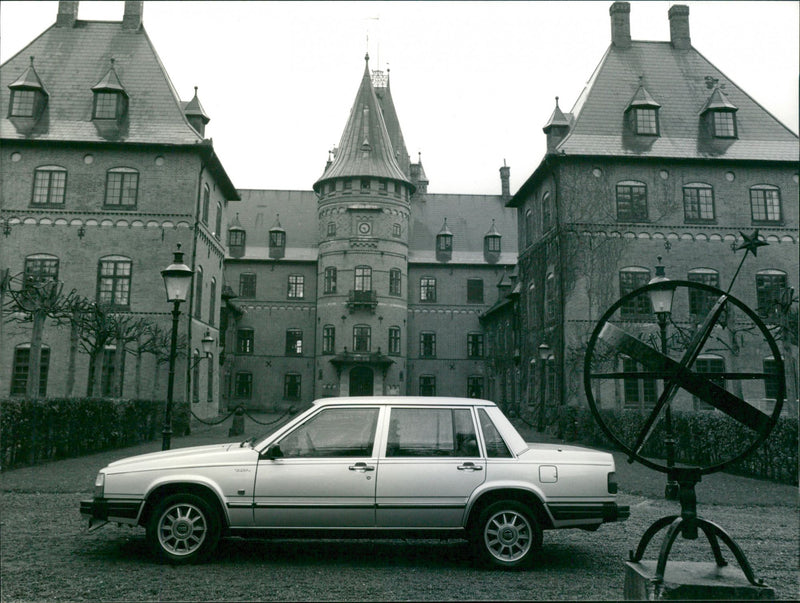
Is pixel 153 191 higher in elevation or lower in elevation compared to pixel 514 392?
higher

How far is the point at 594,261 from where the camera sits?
87.9 feet

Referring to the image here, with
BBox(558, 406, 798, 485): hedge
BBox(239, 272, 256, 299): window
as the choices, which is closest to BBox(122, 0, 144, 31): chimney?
BBox(239, 272, 256, 299): window

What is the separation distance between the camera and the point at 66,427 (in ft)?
51.5

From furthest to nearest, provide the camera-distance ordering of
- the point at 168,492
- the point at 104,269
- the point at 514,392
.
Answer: the point at 514,392 < the point at 104,269 < the point at 168,492

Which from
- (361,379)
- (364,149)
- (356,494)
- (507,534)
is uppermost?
(364,149)

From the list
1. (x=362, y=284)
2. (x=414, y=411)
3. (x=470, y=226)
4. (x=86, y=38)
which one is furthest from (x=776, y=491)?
(x=470, y=226)

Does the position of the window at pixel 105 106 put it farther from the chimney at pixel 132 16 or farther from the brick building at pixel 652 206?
the brick building at pixel 652 206

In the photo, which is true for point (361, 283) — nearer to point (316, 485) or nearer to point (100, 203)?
point (100, 203)

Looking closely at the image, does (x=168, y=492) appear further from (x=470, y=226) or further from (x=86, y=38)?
(x=470, y=226)

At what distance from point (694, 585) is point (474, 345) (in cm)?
4440

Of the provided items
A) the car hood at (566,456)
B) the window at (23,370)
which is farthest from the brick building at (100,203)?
the car hood at (566,456)

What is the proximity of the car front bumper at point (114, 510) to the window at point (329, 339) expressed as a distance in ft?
122

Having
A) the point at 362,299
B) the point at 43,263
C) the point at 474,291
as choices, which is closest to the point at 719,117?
the point at 474,291

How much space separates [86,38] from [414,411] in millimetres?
29156
